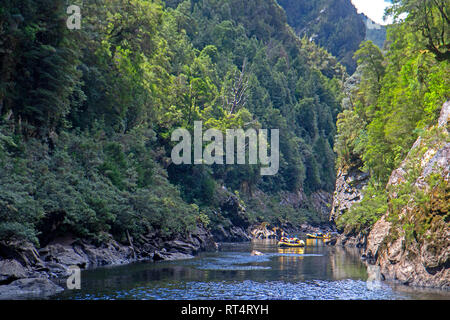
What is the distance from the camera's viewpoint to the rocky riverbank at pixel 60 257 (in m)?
20.9

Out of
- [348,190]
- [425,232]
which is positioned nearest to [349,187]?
[348,190]

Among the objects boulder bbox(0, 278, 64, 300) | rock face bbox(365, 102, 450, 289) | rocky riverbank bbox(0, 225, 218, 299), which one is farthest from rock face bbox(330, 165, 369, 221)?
boulder bbox(0, 278, 64, 300)

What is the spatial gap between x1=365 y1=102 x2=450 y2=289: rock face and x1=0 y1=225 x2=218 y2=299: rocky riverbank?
17.4m

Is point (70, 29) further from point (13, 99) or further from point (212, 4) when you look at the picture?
point (212, 4)

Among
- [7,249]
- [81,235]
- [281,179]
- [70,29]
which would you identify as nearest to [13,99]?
[70,29]

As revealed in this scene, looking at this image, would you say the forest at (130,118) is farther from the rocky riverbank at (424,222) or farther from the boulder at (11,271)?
the rocky riverbank at (424,222)

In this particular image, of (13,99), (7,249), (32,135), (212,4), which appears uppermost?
(212,4)

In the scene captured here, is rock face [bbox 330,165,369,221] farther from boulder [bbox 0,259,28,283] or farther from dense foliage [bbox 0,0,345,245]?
boulder [bbox 0,259,28,283]

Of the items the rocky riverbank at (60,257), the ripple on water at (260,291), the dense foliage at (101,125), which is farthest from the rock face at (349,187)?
the ripple on water at (260,291)

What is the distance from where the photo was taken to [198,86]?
70688 millimetres

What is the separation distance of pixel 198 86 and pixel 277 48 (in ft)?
255

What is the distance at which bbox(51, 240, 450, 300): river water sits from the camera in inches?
834

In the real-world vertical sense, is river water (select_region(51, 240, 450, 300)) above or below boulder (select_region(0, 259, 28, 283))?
below

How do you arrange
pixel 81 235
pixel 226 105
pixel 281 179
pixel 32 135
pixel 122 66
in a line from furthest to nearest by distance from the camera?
pixel 281 179 → pixel 226 105 → pixel 122 66 → pixel 32 135 → pixel 81 235
